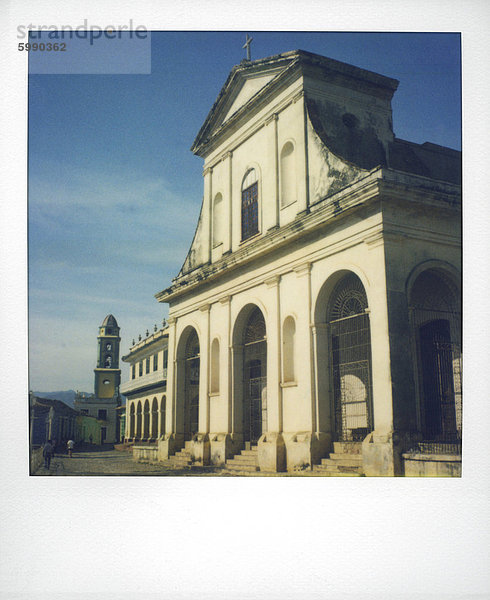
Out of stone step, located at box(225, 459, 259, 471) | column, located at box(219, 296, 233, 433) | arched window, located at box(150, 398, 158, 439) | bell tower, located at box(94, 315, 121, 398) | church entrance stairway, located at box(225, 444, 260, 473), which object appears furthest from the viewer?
arched window, located at box(150, 398, 158, 439)

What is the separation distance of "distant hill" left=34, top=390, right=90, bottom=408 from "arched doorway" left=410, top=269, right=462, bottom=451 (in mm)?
A: 4974

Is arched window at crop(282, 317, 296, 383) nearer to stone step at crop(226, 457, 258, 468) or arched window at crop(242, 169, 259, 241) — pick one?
stone step at crop(226, 457, 258, 468)

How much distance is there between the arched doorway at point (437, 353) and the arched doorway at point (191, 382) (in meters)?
5.77

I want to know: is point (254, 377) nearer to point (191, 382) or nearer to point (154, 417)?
point (191, 382)

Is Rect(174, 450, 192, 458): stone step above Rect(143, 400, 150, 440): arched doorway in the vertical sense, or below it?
below

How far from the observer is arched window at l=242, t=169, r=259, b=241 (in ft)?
41.5

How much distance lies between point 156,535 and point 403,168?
700 centimetres

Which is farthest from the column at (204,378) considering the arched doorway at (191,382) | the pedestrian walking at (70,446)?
the pedestrian walking at (70,446)

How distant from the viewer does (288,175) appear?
38.7ft

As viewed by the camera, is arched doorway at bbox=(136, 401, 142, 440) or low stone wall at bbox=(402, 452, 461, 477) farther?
arched doorway at bbox=(136, 401, 142, 440)

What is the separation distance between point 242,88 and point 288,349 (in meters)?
5.13

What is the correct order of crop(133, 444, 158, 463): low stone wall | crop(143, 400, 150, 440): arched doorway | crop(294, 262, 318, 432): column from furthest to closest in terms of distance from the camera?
1. crop(143, 400, 150, 440): arched doorway
2. crop(133, 444, 158, 463): low stone wall
3. crop(294, 262, 318, 432): column

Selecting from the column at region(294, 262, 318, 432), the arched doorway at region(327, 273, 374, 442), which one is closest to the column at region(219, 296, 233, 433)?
the column at region(294, 262, 318, 432)

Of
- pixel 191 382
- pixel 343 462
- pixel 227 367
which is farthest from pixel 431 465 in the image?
pixel 191 382
